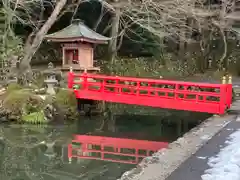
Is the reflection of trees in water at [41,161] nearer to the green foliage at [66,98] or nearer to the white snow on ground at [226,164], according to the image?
the green foliage at [66,98]

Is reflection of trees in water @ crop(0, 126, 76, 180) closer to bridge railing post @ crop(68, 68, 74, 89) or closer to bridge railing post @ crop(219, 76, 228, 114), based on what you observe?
bridge railing post @ crop(68, 68, 74, 89)

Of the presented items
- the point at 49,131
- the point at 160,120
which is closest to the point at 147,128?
the point at 160,120

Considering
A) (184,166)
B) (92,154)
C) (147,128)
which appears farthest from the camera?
(147,128)

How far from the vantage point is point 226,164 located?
6203 millimetres

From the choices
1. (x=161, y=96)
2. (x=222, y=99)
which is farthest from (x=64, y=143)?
(x=222, y=99)

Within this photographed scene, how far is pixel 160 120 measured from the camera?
15.6 meters

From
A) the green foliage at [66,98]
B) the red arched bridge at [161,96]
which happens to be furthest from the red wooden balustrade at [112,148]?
the green foliage at [66,98]

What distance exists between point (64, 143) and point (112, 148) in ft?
4.76

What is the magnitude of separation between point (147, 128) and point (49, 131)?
12.0 feet

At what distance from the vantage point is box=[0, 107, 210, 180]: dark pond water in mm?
8273

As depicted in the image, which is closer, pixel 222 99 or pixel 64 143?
pixel 64 143

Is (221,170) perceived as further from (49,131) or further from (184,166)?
(49,131)

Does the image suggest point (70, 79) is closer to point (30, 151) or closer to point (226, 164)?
point (30, 151)

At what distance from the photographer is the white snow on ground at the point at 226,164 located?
5.63 meters
